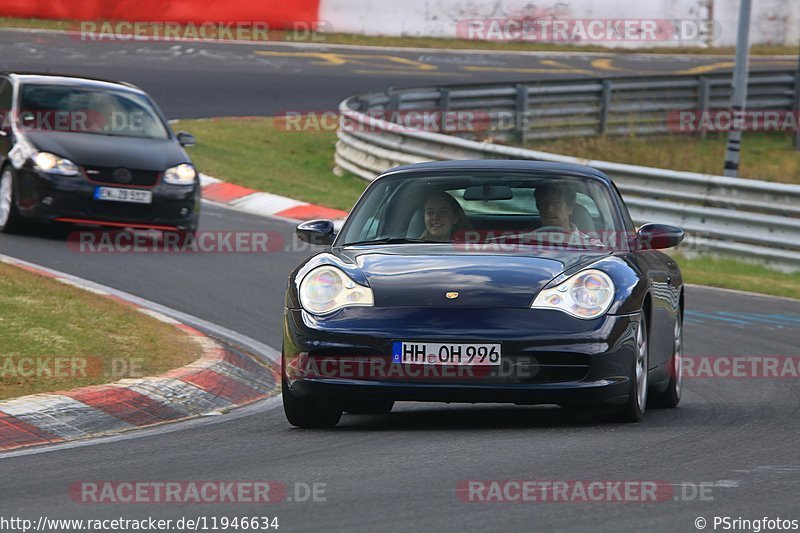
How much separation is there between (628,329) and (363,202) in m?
1.79

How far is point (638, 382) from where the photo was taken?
7820mm

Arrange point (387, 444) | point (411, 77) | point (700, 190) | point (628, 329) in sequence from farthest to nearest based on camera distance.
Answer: point (411, 77)
point (700, 190)
point (628, 329)
point (387, 444)

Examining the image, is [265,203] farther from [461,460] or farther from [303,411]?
[461,460]

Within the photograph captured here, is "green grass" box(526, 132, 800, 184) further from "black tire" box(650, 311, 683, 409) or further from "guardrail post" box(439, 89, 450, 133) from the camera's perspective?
"black tire" box(650, 311, 683, 409)

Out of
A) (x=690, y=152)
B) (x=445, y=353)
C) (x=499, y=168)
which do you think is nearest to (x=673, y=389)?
(x=499, y=168)

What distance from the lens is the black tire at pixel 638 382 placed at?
7.65 metres

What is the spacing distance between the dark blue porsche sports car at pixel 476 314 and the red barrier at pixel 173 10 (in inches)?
1128

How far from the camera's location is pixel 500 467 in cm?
631

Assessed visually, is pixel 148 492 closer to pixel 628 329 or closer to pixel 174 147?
pixel 628 329

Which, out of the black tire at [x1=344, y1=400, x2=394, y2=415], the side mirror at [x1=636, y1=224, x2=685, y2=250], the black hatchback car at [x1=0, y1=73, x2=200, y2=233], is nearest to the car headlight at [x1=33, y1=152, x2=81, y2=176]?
the black hatchback car at [x1=0, y1=73, x2=200, y2=233]

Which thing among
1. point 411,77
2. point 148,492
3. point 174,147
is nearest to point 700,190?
point 174,147

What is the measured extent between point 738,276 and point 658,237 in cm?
857

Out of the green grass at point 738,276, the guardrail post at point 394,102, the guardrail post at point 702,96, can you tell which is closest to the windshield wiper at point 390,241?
the green grass at point 738,276

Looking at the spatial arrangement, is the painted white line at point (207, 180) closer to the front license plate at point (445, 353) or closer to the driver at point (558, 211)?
the driver at point (558, 211)
